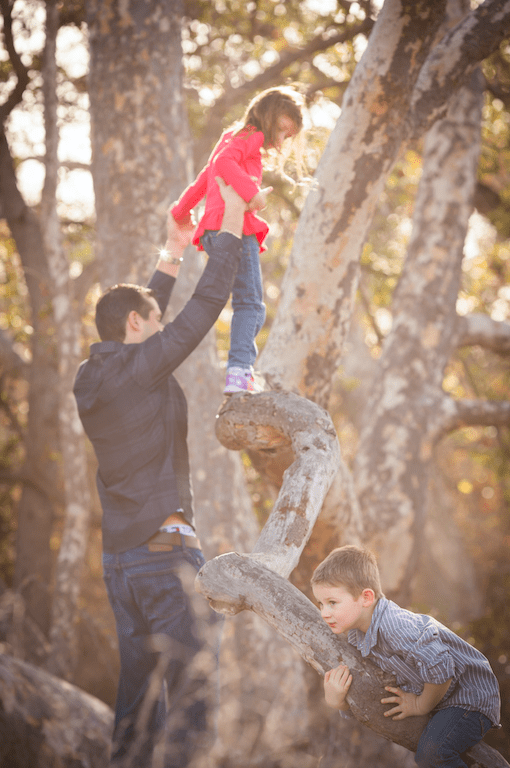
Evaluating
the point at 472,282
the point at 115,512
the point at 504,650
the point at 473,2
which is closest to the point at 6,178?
the point at 473,2

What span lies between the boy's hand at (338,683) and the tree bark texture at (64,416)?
15.0 feet

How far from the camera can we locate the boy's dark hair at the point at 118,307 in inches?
104

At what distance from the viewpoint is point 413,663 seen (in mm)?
1698

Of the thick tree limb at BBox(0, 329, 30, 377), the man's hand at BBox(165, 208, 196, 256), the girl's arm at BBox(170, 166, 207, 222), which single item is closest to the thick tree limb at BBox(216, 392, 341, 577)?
the man's hand at BBox(165, 208, 196, 256)

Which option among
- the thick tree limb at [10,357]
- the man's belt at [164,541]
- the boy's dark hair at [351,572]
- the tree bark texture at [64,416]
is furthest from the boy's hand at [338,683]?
the thick tree limb at [10,357]

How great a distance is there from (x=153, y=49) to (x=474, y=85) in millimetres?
3168

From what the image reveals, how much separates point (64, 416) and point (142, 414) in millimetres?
3558

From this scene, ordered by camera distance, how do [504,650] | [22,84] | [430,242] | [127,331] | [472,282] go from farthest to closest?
[472,282] → [22,84] → [504,650] → [430,242] → [127,331]

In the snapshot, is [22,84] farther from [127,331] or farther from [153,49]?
[127,331]

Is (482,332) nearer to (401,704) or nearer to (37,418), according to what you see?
(401,704)

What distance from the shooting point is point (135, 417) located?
2520mm

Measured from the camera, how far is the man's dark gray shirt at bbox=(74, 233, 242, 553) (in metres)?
2.42

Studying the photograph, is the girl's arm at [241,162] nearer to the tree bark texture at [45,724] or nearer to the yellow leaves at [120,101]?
the yellow leaves at [120,101]

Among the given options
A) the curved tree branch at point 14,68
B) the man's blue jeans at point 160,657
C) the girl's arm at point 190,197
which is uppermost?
the curved tree branch at point 14,68
